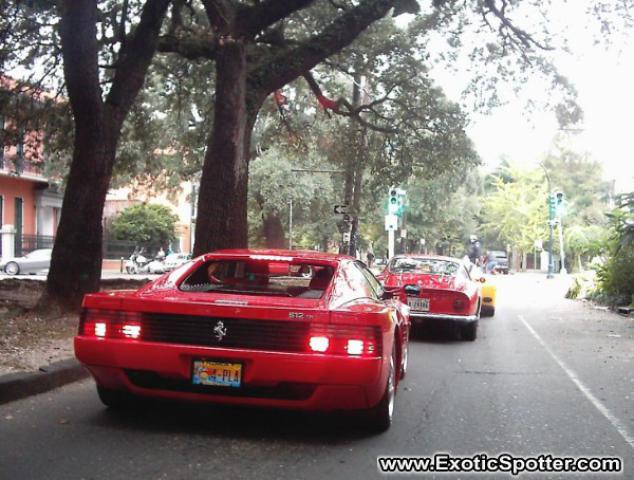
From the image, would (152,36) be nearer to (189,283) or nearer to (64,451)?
(189,283)

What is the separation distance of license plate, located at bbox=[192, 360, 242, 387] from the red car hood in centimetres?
664

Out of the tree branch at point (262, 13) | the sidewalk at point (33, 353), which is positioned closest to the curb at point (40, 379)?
the sidewalk at point (33, 353)

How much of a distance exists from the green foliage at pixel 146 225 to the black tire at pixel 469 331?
1446 inches

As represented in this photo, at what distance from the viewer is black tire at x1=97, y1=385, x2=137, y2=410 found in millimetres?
5625

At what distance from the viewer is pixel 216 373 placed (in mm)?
4957

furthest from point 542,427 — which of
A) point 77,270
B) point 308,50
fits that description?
point 308,50

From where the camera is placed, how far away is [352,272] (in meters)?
6.28

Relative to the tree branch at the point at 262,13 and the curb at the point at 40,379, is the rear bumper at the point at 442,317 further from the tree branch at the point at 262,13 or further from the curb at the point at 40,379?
the tree branch at the point at 262,13

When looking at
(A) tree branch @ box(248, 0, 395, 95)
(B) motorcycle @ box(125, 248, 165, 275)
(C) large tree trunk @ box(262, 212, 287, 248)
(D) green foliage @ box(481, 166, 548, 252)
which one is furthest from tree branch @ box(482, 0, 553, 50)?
(D) green foliage @ box(481, 166, 548, 252)

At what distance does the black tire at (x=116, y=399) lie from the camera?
5.62 meters

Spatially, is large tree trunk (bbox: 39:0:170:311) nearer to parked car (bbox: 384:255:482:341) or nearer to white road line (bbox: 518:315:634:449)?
parked car (bbox: 384:255:482:341)

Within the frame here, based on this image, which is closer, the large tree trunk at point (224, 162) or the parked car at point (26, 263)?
the large tree trunk at point (224, 162)

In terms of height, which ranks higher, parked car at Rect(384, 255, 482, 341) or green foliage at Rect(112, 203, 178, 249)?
green foliage at Rect(112, 203, 178, 249)

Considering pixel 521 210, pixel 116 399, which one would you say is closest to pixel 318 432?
pixel 116 399
